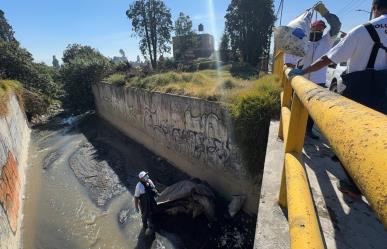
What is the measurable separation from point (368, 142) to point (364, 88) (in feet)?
8.38

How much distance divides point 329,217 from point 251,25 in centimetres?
3001

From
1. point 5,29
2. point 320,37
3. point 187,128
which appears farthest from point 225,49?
point 5,29

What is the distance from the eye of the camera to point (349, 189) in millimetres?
2621

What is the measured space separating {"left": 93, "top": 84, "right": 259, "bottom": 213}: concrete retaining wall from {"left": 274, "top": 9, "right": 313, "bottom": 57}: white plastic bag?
463 centimetres

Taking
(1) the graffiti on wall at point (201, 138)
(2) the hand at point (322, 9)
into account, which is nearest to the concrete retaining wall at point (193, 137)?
(1) the graffiti on wall at point (201, 138)

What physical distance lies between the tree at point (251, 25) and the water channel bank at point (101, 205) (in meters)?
19.1

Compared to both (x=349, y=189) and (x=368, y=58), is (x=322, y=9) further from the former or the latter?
(x=349, y=189)

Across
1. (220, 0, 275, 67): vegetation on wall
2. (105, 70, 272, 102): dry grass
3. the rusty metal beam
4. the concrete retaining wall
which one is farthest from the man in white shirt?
(220, 0, 275, 67): vegetation on wall

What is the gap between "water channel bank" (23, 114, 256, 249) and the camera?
26.9 ft

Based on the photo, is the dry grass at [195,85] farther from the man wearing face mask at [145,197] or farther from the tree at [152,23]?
the tree at [152,23]

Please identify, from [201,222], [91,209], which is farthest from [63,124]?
[201,222]

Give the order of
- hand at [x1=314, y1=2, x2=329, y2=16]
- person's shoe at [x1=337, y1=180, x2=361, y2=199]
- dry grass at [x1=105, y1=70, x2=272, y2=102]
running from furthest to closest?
dry grass at [x1=105, y1=70, x2=272, y2=102]
hand at [x1=314, y1=2, x2=329, y2=16]
person's shoe at [x1=337, y1=180, x2=361, y2=199]

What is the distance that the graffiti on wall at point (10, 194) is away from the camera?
777 cm

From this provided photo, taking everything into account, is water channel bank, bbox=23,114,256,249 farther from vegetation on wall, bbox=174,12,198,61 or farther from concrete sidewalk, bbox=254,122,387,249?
vegetation on wall, bbox=174,12,198,61
